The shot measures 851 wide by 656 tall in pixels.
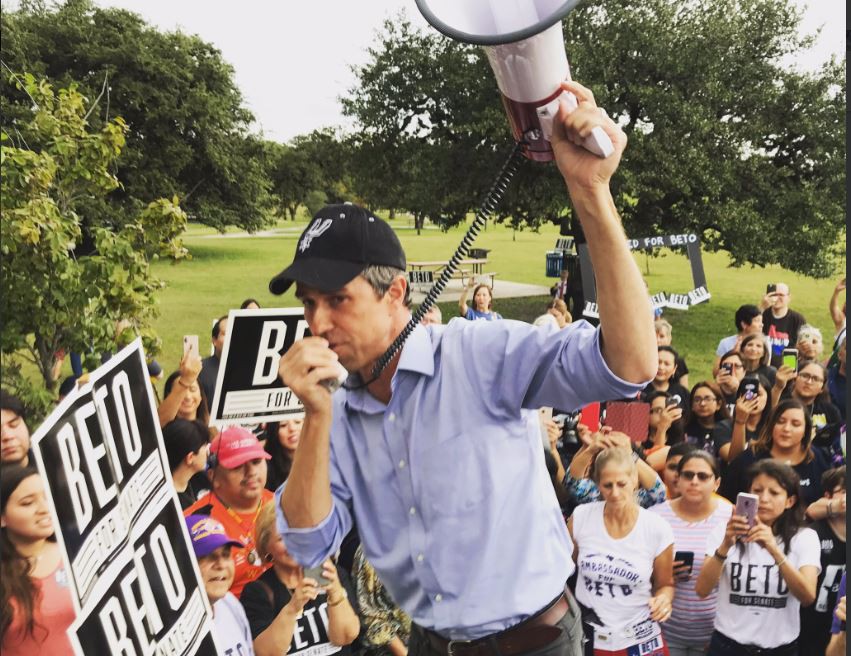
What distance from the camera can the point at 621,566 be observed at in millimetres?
3184

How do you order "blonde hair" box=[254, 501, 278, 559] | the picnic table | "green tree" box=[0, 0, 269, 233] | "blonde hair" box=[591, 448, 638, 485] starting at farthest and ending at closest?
1. the picnic table
2. "green tree" box=[0, 0, 269, 233]
3. "blonde hair" box=[591, 448, 638, 485]
4. "blonde hair" box=[254, 501, 278, 559]

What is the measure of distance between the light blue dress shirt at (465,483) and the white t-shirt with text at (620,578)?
1729mm

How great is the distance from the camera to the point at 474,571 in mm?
1490

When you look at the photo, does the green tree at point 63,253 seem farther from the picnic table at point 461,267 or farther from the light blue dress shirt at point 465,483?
the picnic table at point 461,267

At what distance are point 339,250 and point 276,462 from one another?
2.59 meters

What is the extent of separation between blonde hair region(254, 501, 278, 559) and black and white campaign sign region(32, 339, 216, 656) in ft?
2.37

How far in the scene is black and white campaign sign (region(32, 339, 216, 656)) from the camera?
1688mm

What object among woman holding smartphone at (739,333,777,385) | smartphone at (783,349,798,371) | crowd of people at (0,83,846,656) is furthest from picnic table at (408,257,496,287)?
crowd of people at (0,83,846,656)

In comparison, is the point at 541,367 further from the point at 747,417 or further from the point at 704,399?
the point at 704,399

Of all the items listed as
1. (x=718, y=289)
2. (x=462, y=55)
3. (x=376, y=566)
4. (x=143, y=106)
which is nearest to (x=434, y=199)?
(x=462, y=55)

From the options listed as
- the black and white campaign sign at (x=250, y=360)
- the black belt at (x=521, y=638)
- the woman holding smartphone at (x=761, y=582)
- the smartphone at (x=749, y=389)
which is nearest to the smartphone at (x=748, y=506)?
the woman holding smartphone at (x=761, y=582)

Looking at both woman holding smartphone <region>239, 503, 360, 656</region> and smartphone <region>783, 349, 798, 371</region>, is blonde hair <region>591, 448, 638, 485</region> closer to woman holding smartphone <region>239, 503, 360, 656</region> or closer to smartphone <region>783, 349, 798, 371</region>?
woman holding smartphone <region>239, 503, 360, 656</region>

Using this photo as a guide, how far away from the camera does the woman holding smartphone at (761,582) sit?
314 cm

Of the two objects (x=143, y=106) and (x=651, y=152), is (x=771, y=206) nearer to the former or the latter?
(x=651, y=152)
